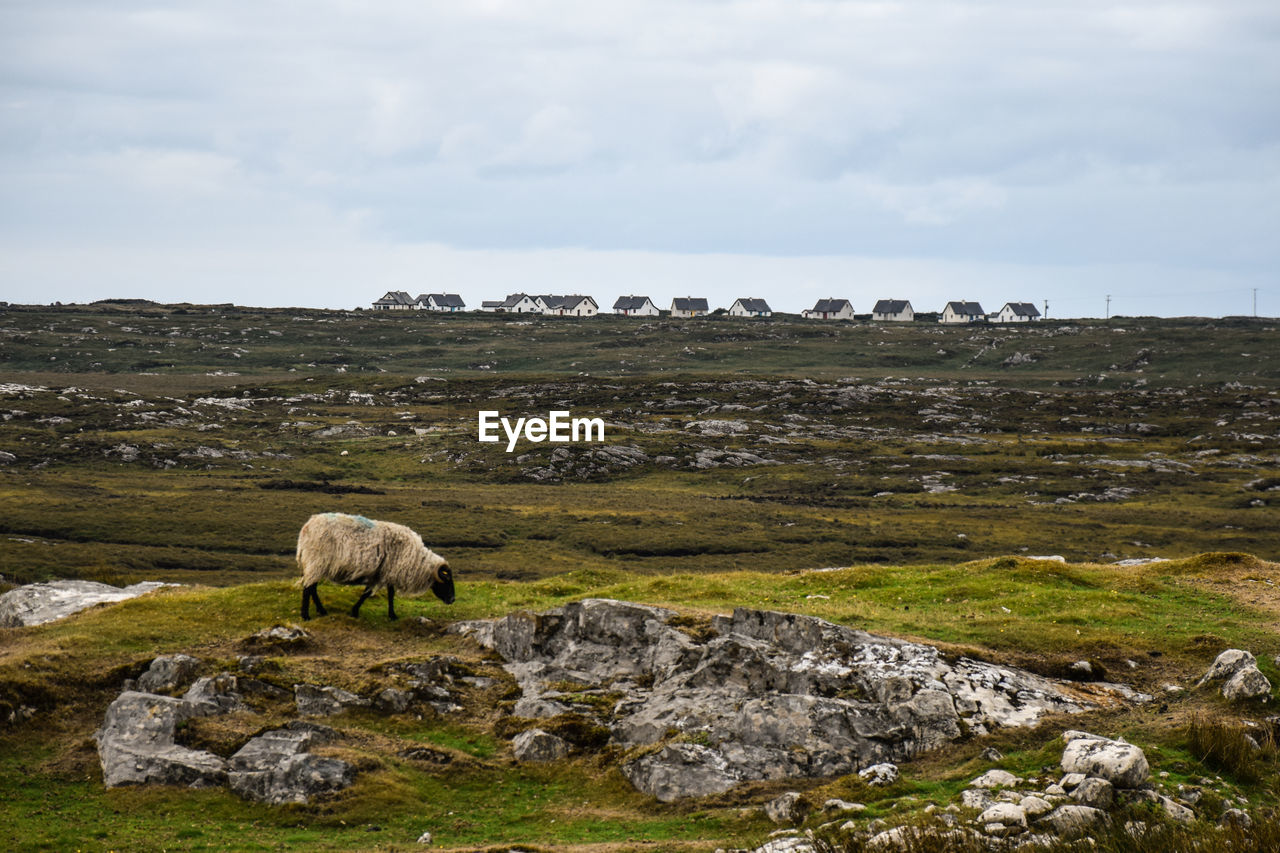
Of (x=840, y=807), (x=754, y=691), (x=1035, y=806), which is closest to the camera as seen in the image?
(x=1035, y=806)

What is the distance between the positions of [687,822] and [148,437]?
454 feet

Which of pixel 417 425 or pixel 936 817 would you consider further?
pixel 417 425

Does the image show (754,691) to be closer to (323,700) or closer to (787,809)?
(787,809)

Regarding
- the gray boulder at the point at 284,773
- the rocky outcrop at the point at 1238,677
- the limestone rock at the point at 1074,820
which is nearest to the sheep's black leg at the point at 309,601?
the gray boulder at the point at 284,773

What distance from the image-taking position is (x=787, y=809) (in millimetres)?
19469

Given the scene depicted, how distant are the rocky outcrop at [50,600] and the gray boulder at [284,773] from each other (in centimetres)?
1454

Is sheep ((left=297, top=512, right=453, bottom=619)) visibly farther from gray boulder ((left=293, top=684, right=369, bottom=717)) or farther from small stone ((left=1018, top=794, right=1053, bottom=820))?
small stone ((left=1018, top=794, right=1053, bottom=820))

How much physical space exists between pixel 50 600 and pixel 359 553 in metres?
14.0

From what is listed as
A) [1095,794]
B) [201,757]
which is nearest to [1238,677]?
[1095,794]

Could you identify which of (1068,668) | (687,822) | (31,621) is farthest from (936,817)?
(31,621)

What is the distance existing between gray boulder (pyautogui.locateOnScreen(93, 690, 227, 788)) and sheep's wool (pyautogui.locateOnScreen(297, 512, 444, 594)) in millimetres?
7130

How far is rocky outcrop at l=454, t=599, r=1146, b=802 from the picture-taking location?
22203mm

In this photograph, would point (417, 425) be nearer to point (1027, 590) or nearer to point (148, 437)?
point (148, 437)

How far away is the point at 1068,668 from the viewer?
87.4 ft
